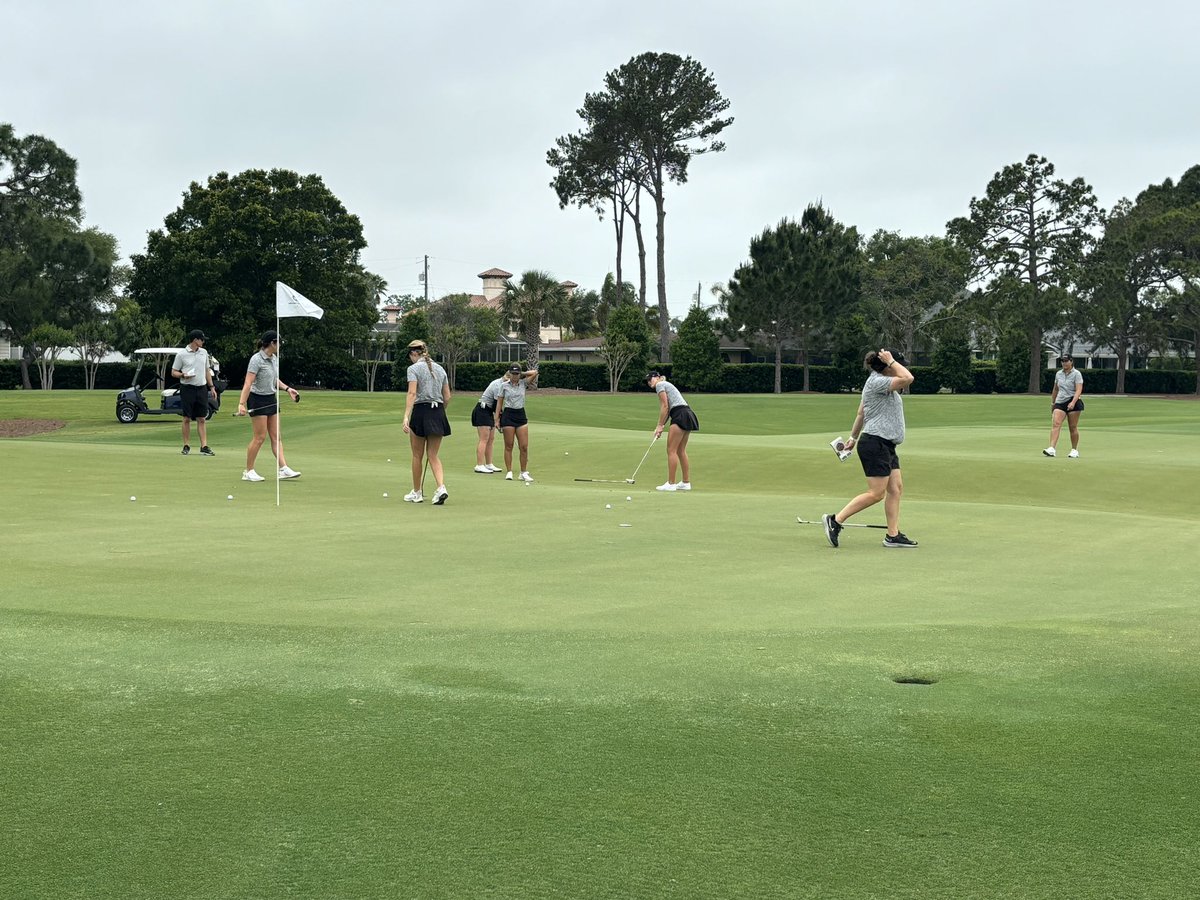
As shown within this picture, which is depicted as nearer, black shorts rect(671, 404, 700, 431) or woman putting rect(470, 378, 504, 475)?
black shorts rect(671, 404, 700, 431)

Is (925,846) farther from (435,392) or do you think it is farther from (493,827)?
(435,392)

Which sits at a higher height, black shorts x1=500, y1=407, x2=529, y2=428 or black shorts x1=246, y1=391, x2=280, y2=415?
black shorts x1=246, y1=391, x2=280, y2=415

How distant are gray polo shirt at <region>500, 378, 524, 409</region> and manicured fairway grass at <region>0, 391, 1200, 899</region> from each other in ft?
28.0

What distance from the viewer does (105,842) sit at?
13.7 feet

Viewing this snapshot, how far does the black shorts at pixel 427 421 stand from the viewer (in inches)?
655

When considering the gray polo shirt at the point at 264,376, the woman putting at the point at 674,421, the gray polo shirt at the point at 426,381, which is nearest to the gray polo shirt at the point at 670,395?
the woman putting at the point at 674,421

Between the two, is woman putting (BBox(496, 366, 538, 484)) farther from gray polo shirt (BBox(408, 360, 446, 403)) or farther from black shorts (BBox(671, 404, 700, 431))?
gray polo shirt (BBox(408, 360, 446, 403))

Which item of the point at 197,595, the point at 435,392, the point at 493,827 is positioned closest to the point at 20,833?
the point at 493,827

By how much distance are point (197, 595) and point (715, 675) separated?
4.12m

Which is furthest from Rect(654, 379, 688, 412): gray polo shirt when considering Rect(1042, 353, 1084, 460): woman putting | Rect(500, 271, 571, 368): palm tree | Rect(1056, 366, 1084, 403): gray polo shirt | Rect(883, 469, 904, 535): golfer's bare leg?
Rect(500, 271, 571, 368): palm tree

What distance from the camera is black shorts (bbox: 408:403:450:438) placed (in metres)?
16.6

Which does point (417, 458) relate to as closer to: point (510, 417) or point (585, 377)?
point (510, 417)

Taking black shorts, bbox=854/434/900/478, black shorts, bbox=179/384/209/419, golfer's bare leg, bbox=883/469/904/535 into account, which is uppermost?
black shorts, bbox=179/384/209/419

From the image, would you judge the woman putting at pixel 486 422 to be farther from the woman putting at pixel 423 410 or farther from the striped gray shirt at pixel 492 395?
the woman putting at pixel 423 410
